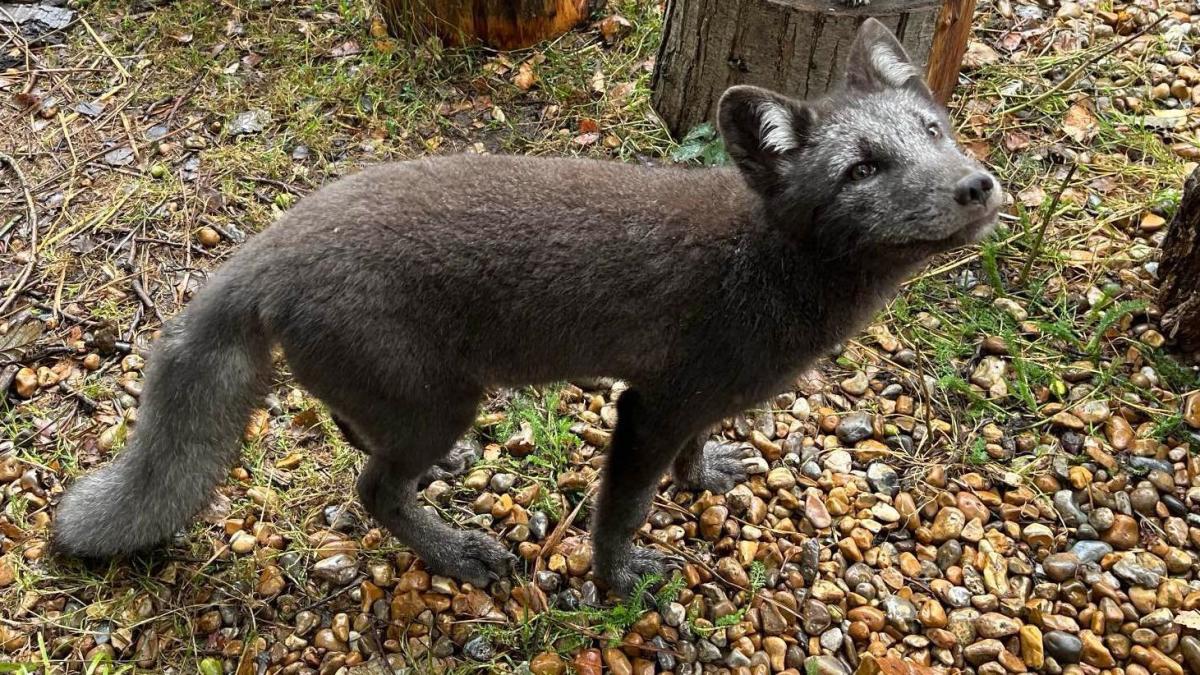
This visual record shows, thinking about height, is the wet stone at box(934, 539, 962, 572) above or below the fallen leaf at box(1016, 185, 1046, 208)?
below

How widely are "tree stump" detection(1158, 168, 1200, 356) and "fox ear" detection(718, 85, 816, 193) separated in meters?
2.23

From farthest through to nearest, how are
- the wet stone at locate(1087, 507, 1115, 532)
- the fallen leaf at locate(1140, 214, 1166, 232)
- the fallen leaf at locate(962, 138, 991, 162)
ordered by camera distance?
1. the fallen leaf at locate(962, 138, 991, 162)
2. the fallen leaf at locate(1140, 214, 1166, 232)
3. the wet stone at locate(1087, 507, 1115, 532)

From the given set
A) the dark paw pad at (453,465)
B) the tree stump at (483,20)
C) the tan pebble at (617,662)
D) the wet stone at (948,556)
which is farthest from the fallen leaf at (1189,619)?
the tree stump at (483,20)

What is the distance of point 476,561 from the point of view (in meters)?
3.97

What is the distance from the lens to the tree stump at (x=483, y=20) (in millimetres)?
6000

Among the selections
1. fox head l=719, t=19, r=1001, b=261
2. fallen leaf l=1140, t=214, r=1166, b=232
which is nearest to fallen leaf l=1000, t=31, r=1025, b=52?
fallen leaf l=1140, t=214, r=1166, b=232

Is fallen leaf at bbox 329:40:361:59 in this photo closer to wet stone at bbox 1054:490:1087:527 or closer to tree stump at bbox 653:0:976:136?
tree stump at bbox 653:0:976:136

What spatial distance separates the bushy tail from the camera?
131 inches

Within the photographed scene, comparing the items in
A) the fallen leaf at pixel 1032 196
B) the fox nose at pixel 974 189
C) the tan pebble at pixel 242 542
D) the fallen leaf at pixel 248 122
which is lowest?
the tan pebble at pixel 242 542

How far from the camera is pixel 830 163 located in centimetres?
327

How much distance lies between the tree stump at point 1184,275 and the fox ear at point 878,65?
5.63 feet

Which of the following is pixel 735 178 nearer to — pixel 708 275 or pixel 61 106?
pixel 708 275

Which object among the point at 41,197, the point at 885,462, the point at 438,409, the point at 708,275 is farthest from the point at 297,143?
the point at 885,462

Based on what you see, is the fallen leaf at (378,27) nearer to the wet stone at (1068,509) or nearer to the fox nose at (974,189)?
the fox nose at (974,189)
